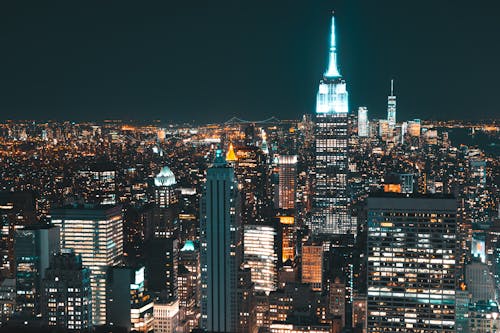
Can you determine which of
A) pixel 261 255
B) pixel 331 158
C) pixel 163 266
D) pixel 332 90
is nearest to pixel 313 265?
pixel 261 255

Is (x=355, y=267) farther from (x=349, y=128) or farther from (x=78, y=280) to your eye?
(x=349, y=128)

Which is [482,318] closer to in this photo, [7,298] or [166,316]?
[166,316]

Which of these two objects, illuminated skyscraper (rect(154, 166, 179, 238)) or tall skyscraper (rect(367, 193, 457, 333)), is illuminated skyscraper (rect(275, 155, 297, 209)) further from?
tall skyscraper (rect(367, 193, 457, 333))

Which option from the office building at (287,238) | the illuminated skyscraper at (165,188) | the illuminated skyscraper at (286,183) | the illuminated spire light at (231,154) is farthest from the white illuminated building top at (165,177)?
the illuminated skyscraper at (286,183)

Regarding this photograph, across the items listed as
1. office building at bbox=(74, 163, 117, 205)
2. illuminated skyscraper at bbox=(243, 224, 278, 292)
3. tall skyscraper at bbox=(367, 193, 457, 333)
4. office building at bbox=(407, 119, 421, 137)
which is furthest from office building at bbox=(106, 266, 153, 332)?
office building at bbox=(407, 119, 421, 137)

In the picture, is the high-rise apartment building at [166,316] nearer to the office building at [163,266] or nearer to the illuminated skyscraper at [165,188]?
the office building at [163,266]

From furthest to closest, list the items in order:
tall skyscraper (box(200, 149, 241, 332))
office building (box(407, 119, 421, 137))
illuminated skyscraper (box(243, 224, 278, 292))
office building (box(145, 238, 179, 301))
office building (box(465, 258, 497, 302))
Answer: office building (box(407, 119, 421, 137)) < illuminated skyscraper (box(243, 224, 278, 292)) < office building (box(145, 238, 179, 301)) < tall skyscraper (box(200, 149, 241, 332)) < office building (box(465, 258, 497, 302))
